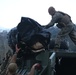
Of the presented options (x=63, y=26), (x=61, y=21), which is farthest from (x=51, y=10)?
(x=63, y=26)

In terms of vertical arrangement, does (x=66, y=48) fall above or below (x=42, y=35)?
below

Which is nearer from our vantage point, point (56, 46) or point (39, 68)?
point (39, 68)

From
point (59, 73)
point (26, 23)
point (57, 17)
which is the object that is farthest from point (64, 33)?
point (26, 23)

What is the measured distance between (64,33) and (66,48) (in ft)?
2.61

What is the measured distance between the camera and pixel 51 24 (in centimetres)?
835

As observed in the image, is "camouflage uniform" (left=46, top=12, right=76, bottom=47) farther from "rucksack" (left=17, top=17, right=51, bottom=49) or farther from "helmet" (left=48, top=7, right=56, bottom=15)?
"rucksack" (left=17, top=17, right=51, bottom=49)

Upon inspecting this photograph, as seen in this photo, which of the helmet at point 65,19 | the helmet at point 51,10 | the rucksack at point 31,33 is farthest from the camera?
the helmet at point 65,19

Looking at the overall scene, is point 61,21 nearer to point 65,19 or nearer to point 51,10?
point 65,19

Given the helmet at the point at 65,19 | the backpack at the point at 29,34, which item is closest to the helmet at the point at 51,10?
the helmet at the point at 65,19

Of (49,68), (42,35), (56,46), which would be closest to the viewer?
(49,68)

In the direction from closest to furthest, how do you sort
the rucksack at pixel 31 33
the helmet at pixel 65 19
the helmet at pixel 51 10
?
the rucksack at pixel 31 33, the helmet at pixel 51 10, the helmet at pixel 65 19

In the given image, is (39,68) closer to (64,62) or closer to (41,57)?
(41,57)

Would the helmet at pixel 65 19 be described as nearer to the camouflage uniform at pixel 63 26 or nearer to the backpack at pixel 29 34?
the camouflage uniform at pixel 63 26

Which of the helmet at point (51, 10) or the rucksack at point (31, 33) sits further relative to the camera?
the helmet at point (51, 10)
